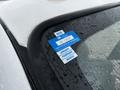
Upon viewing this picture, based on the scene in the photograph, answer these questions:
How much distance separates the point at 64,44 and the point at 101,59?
0.23m

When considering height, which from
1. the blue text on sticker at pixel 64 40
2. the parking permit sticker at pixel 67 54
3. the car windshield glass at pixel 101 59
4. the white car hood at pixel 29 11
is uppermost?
the white car hood at pixel 29 11

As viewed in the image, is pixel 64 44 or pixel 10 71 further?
pixel 64 44

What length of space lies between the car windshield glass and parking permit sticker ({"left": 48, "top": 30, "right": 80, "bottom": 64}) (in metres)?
0.05

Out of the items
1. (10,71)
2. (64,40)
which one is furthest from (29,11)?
(10,71)

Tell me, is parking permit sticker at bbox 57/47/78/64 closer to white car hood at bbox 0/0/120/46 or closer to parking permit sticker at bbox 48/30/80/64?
parking permit sticker at bbox 48/30/80/64

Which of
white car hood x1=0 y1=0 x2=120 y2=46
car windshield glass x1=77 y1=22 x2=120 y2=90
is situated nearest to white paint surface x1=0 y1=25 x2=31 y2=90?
white car hood x1=0 y1=0 x2=120 y2=46

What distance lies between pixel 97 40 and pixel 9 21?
507 mm

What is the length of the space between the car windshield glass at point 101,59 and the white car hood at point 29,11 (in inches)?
8.0

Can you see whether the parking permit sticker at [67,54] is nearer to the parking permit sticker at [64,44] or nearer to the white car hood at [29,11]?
the parking permit sticker at [64,44]

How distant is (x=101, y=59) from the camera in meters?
1.50

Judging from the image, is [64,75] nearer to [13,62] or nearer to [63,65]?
[63,65]

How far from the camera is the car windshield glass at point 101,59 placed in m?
1.42

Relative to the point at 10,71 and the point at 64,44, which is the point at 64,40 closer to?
the point at 64,44

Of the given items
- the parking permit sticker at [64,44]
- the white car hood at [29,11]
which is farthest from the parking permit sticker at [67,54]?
the white car hood at [29,11]
